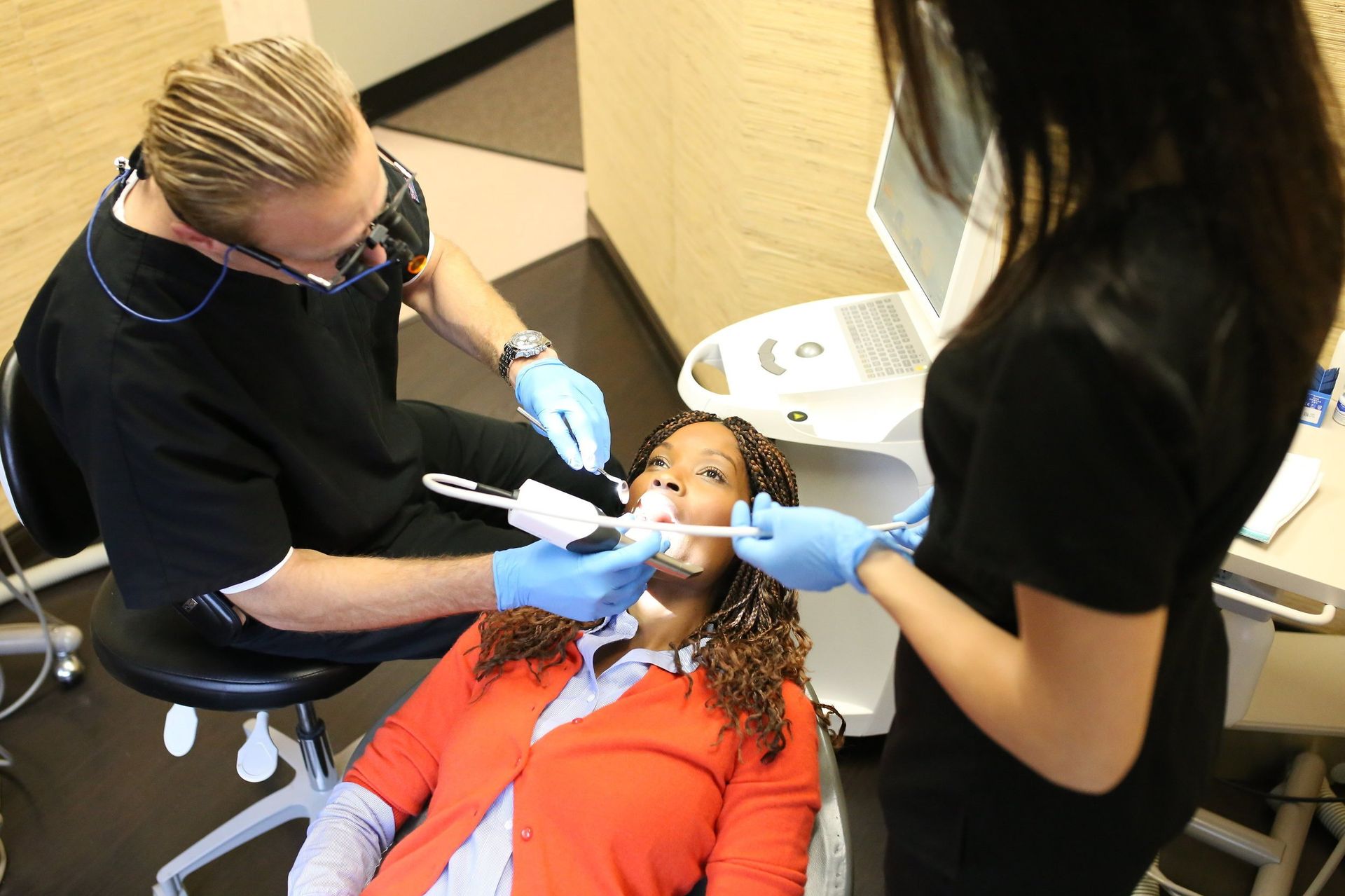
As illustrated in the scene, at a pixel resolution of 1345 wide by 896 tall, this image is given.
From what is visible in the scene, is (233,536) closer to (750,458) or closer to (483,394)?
(750,458)

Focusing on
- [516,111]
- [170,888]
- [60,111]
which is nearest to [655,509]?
[170,888]

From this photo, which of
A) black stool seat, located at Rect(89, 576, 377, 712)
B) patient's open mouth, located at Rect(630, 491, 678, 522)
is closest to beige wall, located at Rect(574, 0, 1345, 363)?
patient's open mouth, located at Rect(630, 491, 678, 522)

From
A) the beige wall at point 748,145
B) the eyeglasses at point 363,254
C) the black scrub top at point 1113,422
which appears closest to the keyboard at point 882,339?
the beige wall at point 748,145

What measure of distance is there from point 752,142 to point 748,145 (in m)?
0.02

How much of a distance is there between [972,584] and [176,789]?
72.0 inches

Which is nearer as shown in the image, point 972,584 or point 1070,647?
point 1070,647

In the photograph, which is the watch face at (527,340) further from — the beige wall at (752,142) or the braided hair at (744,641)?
the beige wall at (752,142)

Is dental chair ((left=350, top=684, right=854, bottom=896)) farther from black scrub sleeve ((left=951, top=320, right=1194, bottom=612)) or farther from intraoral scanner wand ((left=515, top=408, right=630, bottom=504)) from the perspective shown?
black scrub sleeve ((left=951, top=320, right=1194, bottom=612))

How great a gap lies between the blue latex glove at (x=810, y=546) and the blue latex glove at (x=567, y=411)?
1.55ft

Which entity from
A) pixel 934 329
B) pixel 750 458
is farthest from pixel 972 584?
pixel 934 329

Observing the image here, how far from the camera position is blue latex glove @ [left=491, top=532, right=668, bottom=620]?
122 cm

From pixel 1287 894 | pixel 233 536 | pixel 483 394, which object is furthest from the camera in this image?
pixel 483 394

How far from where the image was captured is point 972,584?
0.87 metres

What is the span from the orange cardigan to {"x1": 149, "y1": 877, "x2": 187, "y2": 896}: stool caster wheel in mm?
620
